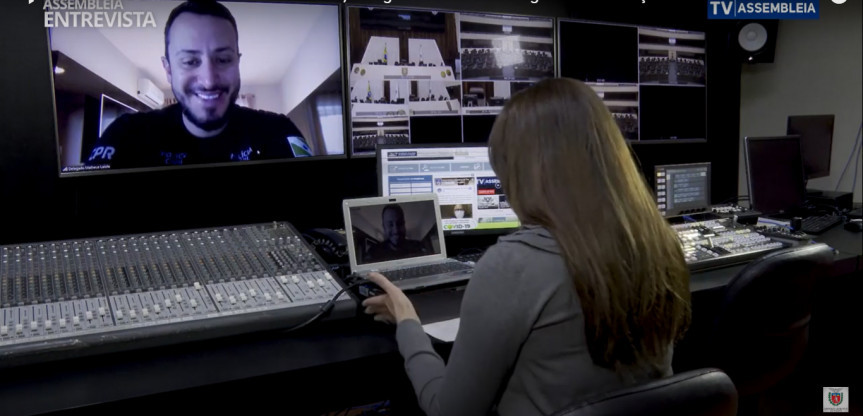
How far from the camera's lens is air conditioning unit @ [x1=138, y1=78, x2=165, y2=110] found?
7.27 ft

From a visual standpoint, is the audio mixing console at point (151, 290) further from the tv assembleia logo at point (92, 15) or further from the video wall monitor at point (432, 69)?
the video wall monitor at point (432, 69)

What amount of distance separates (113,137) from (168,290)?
3.25ft

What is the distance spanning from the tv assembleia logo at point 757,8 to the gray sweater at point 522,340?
3.17 meters

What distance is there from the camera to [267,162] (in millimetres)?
2473

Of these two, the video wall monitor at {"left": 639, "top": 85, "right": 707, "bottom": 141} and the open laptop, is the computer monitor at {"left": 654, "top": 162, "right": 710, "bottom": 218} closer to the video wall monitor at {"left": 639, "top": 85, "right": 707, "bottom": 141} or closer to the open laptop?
the video wall monitor at {"left": 639, "top": 85, "right": 707, "bottom": 141}

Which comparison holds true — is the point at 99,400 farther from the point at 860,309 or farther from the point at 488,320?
the point at 860,309

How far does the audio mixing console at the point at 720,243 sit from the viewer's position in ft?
6.96

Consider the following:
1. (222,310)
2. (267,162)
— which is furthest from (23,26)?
(222,310)

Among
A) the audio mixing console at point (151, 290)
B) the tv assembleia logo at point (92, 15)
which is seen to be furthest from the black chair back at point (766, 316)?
the tv assembleia logo at point (92, 15)

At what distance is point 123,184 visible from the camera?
2311mm

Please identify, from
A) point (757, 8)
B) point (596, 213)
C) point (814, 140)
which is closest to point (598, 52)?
point (757, 8)

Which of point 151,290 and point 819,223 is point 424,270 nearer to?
point 151,290

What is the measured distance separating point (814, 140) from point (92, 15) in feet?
12.1

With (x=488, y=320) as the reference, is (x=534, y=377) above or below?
below
